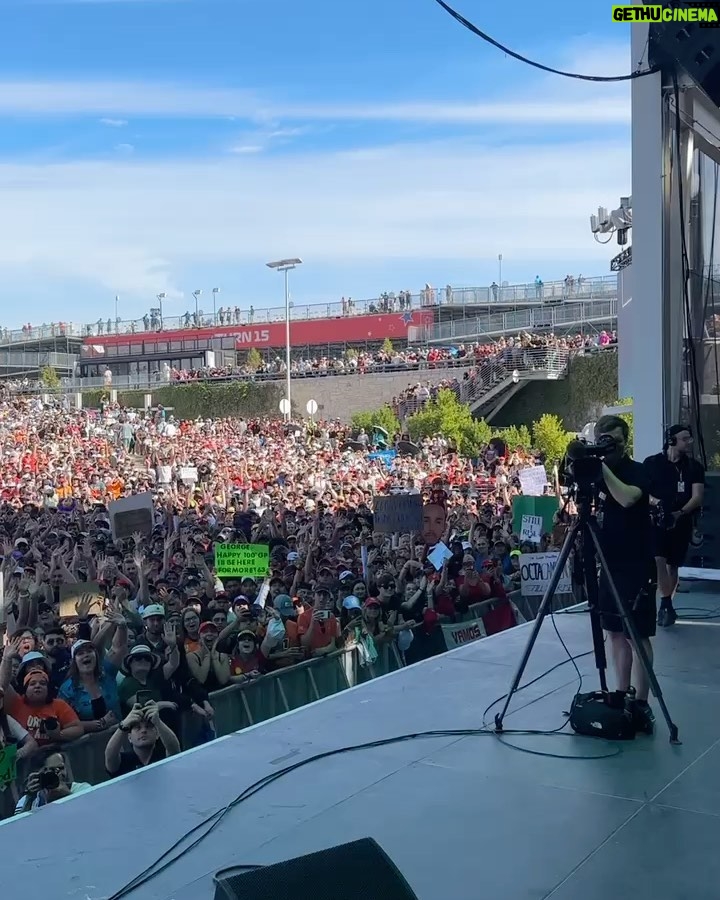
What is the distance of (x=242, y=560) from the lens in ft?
28.5

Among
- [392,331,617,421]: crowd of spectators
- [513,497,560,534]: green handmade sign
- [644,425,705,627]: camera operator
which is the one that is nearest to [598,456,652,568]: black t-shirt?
[644,425,705,627]: camera operator

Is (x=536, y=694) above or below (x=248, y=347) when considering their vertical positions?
below

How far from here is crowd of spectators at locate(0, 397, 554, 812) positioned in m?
5.48

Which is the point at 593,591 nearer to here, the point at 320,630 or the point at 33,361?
the point at 320,630

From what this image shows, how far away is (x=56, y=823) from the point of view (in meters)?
3.75

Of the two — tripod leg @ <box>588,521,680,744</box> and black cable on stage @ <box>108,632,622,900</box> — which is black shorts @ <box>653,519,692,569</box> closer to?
black cable on stage @ <box>108,632,622,900</box>

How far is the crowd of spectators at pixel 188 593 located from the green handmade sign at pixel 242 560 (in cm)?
20

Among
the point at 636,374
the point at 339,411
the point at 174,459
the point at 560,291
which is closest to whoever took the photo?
the point at 636,374

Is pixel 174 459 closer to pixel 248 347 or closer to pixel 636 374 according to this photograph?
pixel 636 374

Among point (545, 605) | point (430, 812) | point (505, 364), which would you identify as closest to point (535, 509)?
point (545, 605)

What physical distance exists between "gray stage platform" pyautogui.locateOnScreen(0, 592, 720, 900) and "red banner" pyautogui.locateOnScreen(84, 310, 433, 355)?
152ft

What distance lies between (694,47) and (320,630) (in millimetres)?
4747

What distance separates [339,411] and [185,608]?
3244cm

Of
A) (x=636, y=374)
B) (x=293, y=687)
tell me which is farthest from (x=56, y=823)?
(x=636, y=374)
